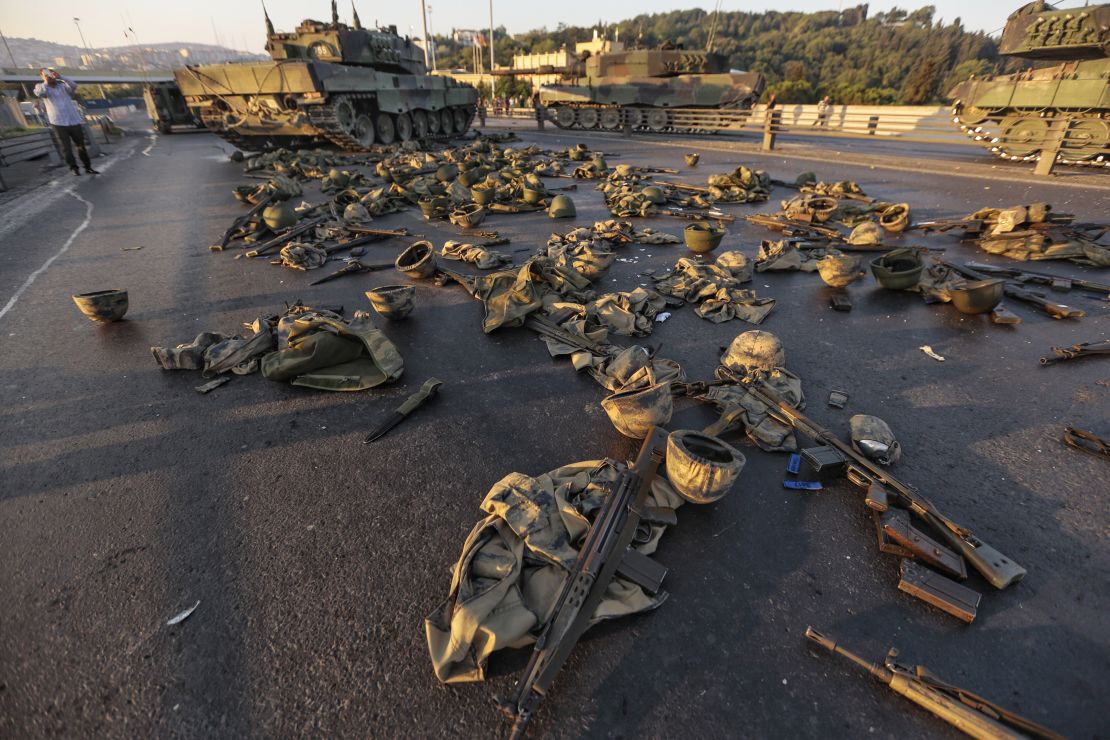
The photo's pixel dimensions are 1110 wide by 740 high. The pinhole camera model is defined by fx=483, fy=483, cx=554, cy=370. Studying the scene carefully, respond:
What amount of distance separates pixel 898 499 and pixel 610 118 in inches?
1017

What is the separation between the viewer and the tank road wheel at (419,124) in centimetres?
1999

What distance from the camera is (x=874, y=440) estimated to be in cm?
309

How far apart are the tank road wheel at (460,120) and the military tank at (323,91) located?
1.88 meters

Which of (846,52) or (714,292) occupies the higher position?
(846,52)

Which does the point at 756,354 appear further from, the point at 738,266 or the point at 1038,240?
Answer: the point at 1038,240

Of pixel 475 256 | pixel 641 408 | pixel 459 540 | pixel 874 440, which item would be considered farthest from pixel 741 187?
pixel 459 540

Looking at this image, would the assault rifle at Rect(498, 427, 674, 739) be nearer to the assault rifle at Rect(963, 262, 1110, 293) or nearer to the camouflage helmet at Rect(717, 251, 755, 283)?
the camouflage helmet at Rect(717, 251, 755, 283)

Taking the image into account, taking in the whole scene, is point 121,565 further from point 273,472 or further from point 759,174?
point 759,174

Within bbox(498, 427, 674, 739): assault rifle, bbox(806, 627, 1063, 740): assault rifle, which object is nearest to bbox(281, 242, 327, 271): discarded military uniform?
bbox(498, 427, 674, 739): assault rifle

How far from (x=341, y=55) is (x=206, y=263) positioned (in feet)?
46.1

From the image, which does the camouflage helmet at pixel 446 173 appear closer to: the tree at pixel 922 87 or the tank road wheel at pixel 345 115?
the tank road wheel at pixel 345 115

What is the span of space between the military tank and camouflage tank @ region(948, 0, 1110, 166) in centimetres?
1835

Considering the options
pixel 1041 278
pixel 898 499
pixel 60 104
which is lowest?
pixel 898 499

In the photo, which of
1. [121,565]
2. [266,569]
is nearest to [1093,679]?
[266,569]
